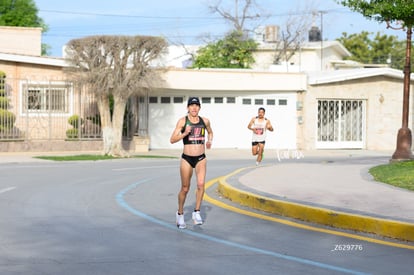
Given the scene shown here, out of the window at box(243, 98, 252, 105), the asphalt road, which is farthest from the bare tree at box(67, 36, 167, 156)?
the asphalt road

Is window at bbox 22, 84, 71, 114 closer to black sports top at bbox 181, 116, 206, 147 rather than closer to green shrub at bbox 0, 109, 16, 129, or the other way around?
green shrub at bbox 0, 109, 16, 129

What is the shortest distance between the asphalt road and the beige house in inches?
572

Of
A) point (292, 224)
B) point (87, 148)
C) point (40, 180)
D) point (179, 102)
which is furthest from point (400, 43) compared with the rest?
point (292, 224)

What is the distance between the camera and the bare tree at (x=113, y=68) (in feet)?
84.6

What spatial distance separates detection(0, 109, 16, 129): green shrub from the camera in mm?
27323

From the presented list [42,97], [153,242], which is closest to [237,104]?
[42,97]

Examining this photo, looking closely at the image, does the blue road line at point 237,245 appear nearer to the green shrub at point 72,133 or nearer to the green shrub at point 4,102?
the green shrub at point 4,102

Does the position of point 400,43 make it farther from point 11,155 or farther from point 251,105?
point 11,155

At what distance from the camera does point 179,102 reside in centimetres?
3309

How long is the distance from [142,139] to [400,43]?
48240 mm

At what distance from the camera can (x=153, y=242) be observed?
9.11 m

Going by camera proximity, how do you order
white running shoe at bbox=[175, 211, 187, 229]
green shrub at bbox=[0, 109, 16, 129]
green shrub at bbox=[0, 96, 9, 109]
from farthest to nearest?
green shrub at bbox=[0, 96, 9, 109], green shrub at bbox=[0, 109, 16, 129], white running shoe at bbox=[175, 211, 187, 229]

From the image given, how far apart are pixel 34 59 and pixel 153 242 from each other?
69.4ft

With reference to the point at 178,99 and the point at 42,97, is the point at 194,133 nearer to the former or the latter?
the point at 42,97
